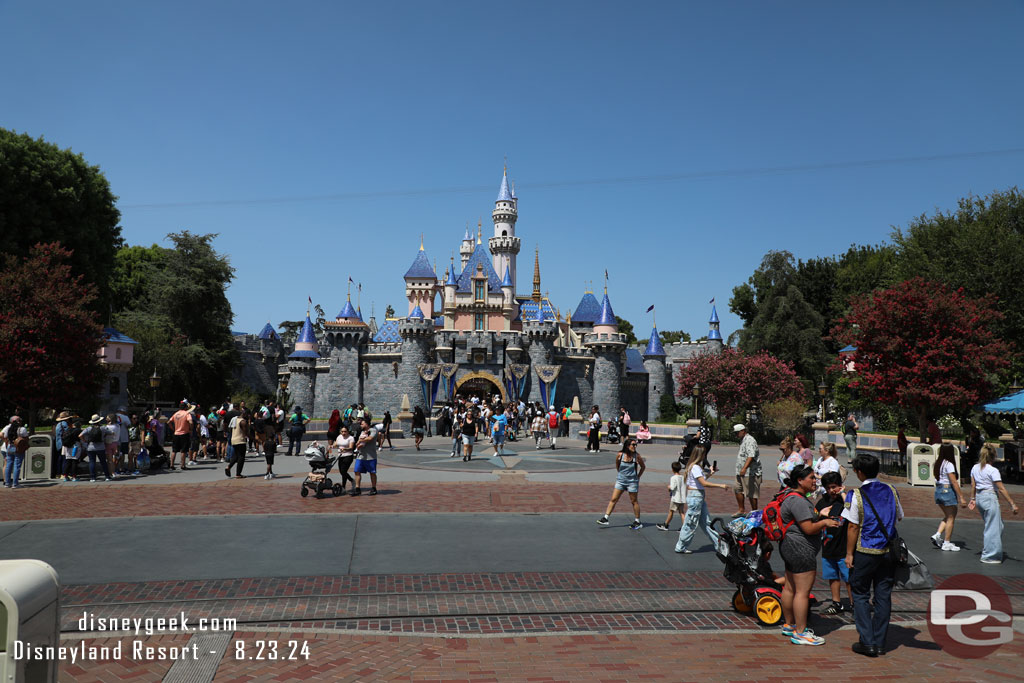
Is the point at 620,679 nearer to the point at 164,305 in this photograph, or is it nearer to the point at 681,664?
the point at 681,664

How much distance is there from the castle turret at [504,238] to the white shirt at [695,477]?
5967 centimetres

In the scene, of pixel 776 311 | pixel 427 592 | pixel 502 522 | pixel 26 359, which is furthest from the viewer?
pixel 776 311

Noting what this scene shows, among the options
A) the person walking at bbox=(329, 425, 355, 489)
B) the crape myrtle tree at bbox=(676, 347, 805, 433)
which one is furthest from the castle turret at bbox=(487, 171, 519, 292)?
the person walking at bbox=(329, 425, 355, 489)

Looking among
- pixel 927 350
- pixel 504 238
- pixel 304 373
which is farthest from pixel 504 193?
pixel 927 350

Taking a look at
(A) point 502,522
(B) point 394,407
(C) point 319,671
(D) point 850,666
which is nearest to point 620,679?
(D) point 850,666

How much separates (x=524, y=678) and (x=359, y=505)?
24.1ft

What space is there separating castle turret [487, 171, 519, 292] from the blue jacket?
206 feet

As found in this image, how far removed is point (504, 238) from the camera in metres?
67.9

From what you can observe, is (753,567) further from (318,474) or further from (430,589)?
(318,474)

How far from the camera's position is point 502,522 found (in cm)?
1041

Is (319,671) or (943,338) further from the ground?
(943,338)

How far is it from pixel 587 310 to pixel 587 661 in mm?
56452

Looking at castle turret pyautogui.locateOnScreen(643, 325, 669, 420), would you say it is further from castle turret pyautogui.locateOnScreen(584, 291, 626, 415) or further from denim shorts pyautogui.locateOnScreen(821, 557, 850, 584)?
denim shorts pyautogui.locateOnScreen(821, 557, 850, 584)

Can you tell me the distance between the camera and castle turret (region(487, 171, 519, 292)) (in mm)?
68125
